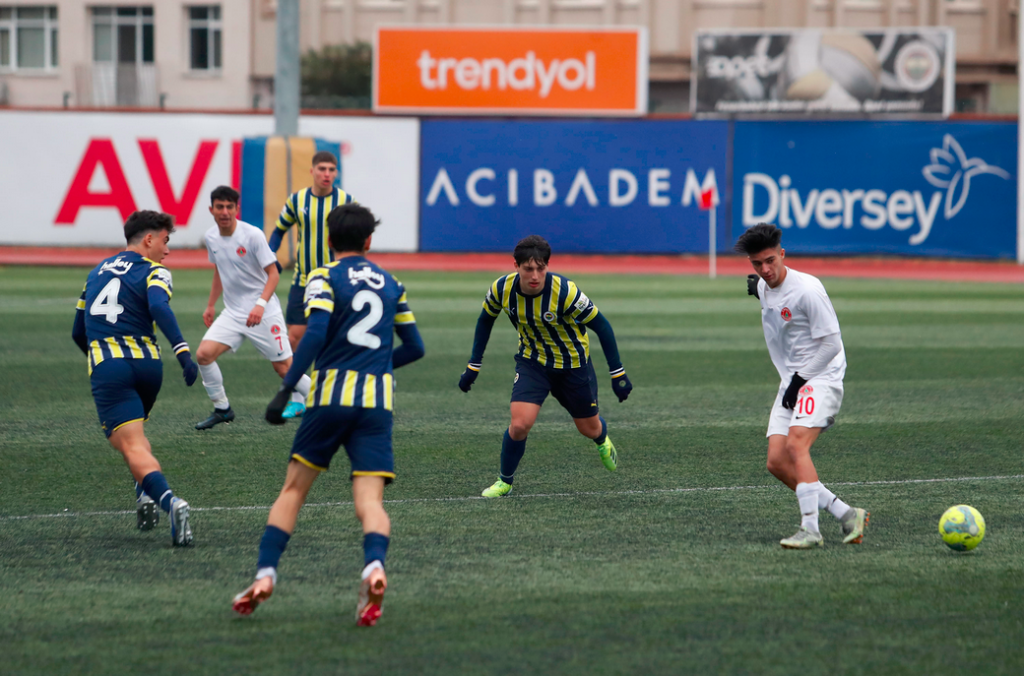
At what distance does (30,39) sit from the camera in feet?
134

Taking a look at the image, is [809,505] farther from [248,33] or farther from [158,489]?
[248,33]

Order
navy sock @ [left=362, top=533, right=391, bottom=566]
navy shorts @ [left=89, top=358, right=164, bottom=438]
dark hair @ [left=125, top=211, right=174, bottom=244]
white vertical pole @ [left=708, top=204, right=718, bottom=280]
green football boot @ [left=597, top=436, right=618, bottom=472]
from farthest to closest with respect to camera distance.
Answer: white vertical pole @ [left=708, top=204, right=718, bottom=280]
green football boot @ [left=597, top=436, right=618, bottom=472]
dark hair @ [left=125, top=211, right=174, bottom=244]
navy shorts @ [left=89, top=358, right=164, bottom=438]
navy sock @ [left=362, top=533, right=391, bottom=566]

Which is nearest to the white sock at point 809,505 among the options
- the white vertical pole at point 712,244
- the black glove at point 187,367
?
the black glove at point 187,367

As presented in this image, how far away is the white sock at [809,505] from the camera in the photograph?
6.06 metres

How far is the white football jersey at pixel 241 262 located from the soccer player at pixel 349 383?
488cm

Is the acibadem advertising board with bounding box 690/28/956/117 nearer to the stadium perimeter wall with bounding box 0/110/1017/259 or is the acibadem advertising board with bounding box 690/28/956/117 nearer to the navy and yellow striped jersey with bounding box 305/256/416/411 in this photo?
the stadium perimeter wall with bounding box 0/110/1017/259

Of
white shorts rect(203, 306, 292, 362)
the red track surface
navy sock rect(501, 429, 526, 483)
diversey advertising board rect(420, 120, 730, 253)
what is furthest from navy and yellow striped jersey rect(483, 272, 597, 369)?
diversey advertising board rect(420, 120, 730, 253)

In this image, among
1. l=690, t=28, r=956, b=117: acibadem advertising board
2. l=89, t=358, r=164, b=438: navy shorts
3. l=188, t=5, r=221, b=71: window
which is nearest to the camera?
l=89, t=358, r=164, b=438: navy shorts

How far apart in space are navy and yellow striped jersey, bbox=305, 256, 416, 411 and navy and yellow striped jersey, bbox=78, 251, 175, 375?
1.71 metres

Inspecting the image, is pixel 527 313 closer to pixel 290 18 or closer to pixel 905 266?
pixel 290 18

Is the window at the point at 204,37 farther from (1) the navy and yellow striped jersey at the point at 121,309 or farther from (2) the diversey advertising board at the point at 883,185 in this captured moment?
(1) the navy and yellow striped jersey at the point at 121,309

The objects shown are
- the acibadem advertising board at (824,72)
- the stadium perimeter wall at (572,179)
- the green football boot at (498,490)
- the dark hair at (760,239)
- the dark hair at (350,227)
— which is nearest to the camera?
the dark hair at (350,227)

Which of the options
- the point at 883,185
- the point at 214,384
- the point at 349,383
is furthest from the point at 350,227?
the point at 883,185

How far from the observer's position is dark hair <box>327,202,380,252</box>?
497 centimetres
